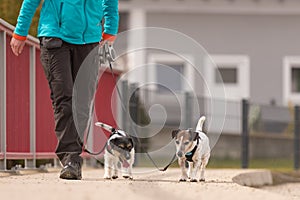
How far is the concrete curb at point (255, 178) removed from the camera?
40.4 ft

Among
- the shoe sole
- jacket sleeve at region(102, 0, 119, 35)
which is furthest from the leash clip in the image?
the shoe sole

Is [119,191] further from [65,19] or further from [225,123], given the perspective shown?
[225,123]

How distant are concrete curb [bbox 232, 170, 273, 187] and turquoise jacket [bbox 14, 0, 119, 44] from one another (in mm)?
3682

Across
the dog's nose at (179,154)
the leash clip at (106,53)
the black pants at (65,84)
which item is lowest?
the dog's nose at (179,154)

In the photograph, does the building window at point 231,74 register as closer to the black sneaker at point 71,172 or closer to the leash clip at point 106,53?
the leash clip at point 106,53

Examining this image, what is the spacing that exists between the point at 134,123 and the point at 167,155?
2339 mm

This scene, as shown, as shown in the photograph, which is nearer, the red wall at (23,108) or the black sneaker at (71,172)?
the black sneaker at (71,172)

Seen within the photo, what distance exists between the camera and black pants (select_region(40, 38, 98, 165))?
855cm

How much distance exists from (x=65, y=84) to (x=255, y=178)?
5.44 meters

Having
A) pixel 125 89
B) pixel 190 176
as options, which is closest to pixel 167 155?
pixel 125 89

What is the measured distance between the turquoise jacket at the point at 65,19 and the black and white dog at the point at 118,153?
93 centimetres

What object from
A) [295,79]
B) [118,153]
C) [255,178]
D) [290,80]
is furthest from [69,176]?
[295,79]

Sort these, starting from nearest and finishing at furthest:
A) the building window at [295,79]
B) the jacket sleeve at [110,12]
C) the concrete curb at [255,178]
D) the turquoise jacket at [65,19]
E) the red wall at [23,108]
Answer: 1. the turquoise jacket at [65,19]
2. the jacket sleeve at [110,12]
3. the red wall at [23,108]
4. the concrete curb at [255,178]
5. the building window at [295,79]

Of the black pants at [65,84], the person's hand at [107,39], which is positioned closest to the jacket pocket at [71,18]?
the black pants at [65,84]
